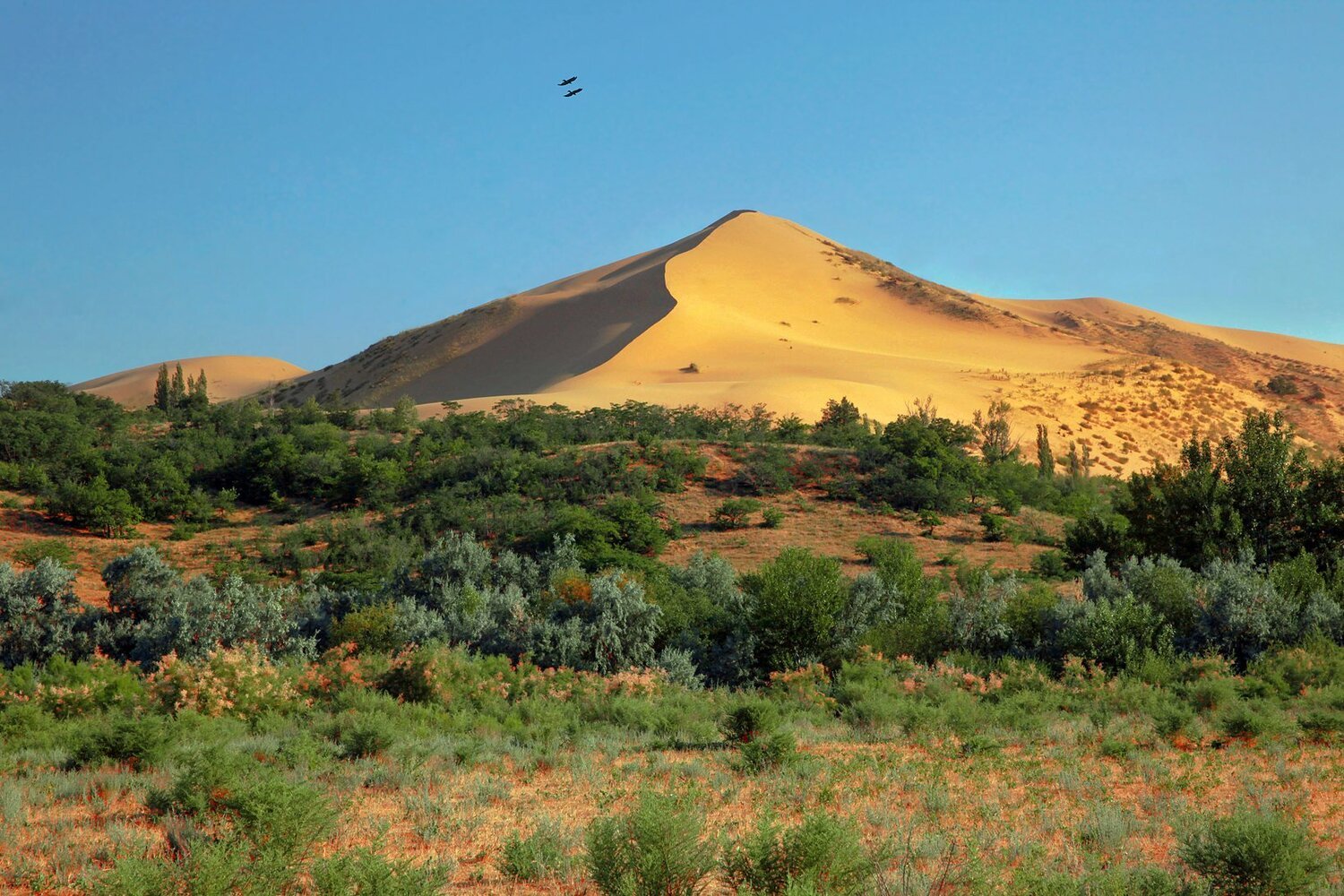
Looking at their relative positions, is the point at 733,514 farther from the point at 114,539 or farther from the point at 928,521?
the point at 114,539

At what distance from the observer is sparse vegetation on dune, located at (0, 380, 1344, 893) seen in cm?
623

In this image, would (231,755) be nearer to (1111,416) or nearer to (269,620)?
(269,620)

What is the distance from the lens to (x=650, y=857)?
5445mm

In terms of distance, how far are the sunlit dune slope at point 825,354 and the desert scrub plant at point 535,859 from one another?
3919cm

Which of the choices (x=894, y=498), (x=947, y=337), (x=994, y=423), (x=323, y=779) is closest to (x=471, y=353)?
(x=947, y=337)

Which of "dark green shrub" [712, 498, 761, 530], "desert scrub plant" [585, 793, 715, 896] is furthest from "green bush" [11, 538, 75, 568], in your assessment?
"desert scrub plant" [585, 793, 715, 896]

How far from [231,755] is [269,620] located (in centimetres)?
712

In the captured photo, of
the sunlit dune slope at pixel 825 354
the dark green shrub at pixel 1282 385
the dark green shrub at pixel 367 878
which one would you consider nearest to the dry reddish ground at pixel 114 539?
the dark green shrub at pixel 367 878

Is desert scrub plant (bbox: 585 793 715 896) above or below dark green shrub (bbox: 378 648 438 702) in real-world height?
above

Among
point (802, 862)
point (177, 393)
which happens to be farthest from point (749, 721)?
point (177, 393)

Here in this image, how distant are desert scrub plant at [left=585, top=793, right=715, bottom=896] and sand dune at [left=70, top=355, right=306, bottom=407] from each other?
102 metres

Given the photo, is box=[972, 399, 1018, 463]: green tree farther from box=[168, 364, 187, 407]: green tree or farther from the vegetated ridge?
box=[168, 364, 187, 407]: green tree

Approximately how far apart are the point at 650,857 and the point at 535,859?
109 centimetres

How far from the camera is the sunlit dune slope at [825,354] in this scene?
49.9 m
